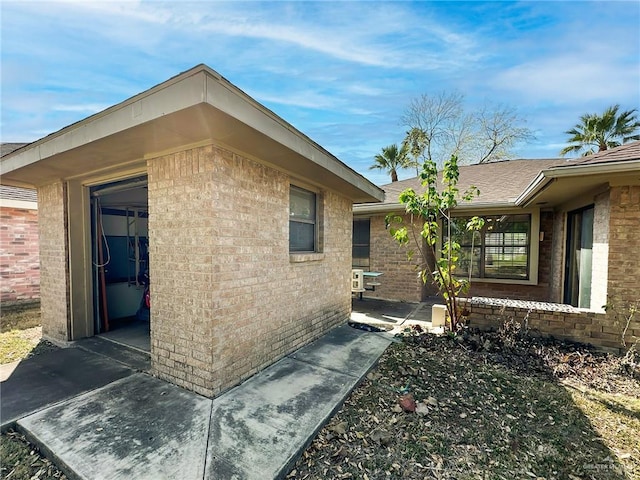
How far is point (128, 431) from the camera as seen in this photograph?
242cm

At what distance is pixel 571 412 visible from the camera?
119 inches

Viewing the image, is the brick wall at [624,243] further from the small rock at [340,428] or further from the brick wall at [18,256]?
the brick wall at [18,256]

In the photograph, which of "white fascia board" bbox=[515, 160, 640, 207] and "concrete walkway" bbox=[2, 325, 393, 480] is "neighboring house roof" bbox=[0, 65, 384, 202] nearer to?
"concrete walkway" bbox=[2, 325, 393, 480]

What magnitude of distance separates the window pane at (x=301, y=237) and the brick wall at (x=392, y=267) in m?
3.85

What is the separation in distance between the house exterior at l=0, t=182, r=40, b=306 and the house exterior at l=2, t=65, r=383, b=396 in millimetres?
3941

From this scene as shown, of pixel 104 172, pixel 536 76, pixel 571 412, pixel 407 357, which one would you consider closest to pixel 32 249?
pixel 104 172

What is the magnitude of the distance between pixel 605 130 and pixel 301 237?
60.4 feet

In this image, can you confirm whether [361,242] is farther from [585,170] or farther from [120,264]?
[120,264]

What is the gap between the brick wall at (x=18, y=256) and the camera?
733cm

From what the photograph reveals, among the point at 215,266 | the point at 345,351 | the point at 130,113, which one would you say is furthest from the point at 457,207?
the point at 130,113

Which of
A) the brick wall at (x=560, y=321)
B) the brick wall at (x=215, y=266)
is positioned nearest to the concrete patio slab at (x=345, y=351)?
the brick wall at (x=215, y=266)

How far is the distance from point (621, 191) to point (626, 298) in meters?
1.63

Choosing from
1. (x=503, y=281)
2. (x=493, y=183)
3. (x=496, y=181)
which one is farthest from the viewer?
(x=496, y=181)

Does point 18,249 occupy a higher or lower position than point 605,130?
lower
